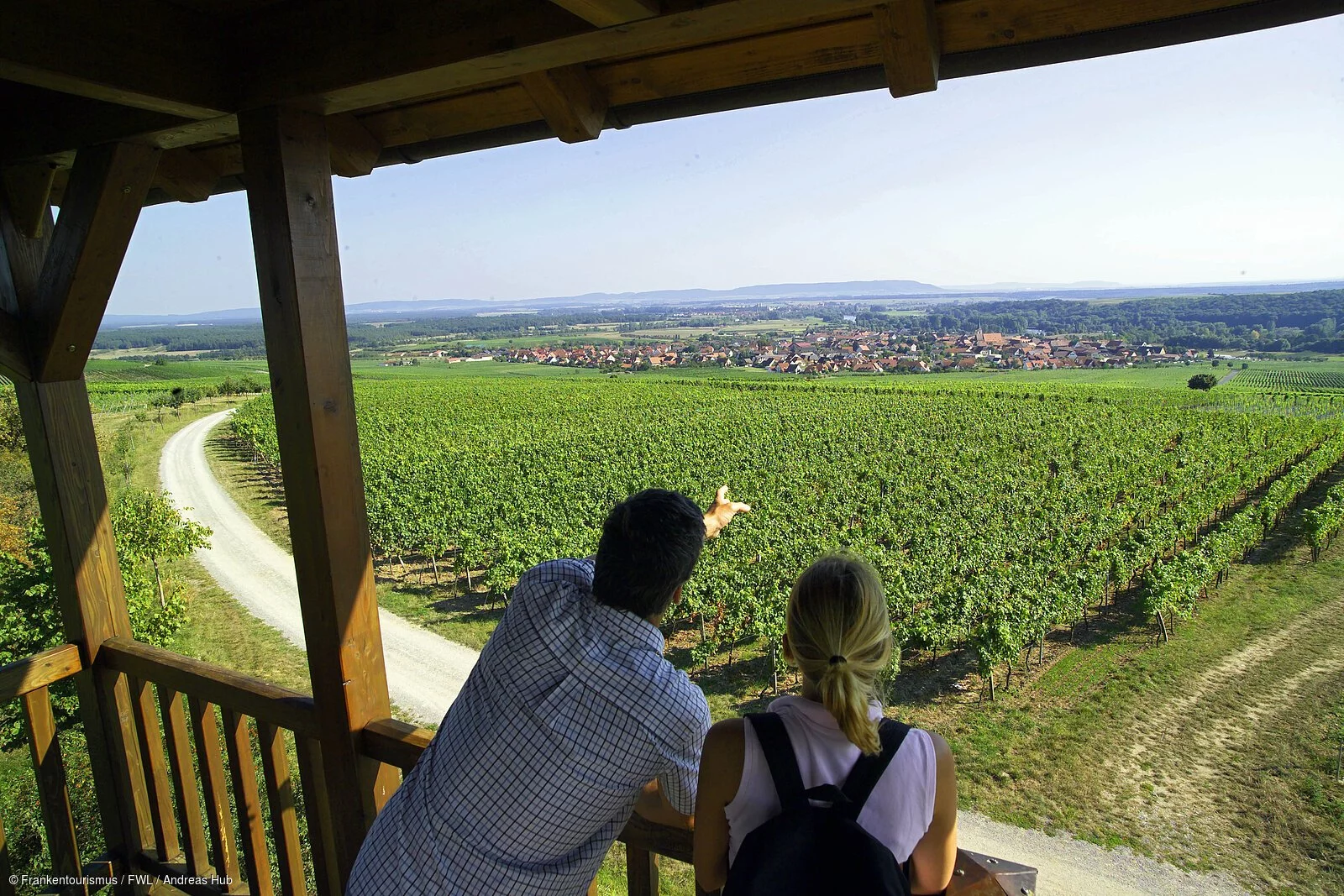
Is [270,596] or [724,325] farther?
[724,325]

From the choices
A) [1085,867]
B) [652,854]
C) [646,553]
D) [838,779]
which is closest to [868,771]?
[838,779]

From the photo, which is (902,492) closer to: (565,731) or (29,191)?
(29,191)

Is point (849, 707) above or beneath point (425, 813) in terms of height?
above

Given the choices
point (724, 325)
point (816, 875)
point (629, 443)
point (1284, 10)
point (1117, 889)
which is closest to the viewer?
point (816, 875)

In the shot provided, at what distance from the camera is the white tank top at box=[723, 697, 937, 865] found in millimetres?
961

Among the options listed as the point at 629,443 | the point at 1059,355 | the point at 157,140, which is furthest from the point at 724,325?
the point at 157,140

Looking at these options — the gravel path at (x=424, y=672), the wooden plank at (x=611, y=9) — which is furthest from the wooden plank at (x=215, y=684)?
the gravel path at (x=424, y=672)

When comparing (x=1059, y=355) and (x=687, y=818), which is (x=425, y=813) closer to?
(x=687, y=818)

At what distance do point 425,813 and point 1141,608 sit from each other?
16066 mm

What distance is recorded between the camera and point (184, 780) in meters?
2.44

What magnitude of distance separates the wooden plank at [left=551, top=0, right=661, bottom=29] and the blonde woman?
868mm

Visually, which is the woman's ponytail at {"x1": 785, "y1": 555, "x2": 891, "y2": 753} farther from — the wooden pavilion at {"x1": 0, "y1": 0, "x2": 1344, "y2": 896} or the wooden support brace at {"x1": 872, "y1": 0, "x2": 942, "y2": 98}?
the wooden support brace at {"x1": 872, "y1": 0, "x2": 942, "y2": 98}

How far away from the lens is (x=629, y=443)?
104ft

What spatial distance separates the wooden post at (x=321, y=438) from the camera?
1665 mm
